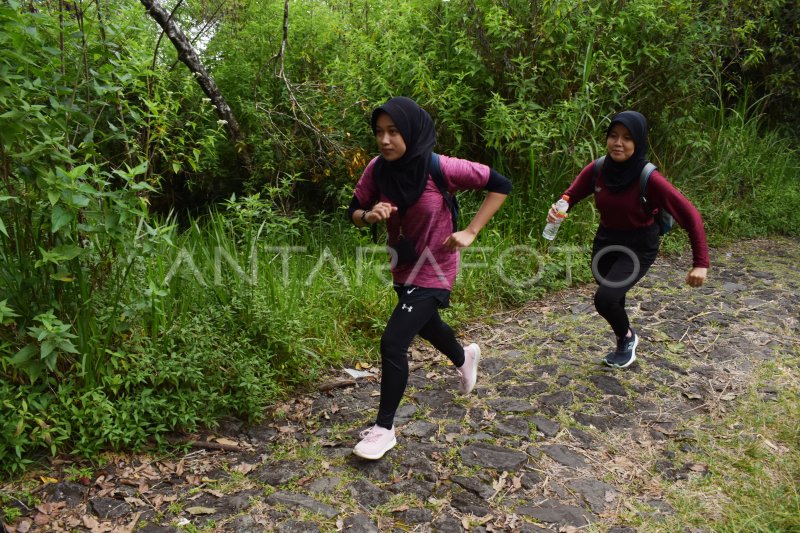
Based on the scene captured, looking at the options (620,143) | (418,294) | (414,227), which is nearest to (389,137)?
(414,227)

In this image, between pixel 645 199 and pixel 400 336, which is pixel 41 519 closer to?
pixel 400 336

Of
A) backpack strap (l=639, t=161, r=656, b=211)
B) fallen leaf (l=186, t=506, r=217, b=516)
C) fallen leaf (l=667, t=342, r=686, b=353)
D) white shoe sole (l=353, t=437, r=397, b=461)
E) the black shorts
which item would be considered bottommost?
fallen leaf (l=186, t=506, r=217, b=516)

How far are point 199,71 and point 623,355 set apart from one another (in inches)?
181

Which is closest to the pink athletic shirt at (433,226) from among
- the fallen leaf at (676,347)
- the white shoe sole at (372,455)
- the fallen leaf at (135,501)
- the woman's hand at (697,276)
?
the white shoe sole at (372,455)

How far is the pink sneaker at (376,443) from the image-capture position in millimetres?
3409

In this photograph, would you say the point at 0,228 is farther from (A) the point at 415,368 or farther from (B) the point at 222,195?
(B) the point at 222,195

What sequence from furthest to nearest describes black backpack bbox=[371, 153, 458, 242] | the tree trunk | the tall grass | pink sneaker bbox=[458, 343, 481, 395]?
the tree trunk → pink sneaker bbox=[458, 343, 481, 395] → black backpack bbox=[371, 153, 458, 242] → the tall grass

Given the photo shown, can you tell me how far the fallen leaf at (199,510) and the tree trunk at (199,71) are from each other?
352cm

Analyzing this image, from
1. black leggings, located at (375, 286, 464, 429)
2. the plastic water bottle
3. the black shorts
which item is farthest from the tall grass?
the plastic water bottle

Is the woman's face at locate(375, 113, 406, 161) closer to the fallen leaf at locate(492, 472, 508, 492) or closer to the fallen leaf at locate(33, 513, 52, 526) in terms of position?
the fallen leaf at locate(492, 472, 508, 492)

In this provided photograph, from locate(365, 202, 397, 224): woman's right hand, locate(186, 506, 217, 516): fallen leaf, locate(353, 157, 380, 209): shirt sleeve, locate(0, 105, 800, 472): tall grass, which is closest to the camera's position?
locate(186, 506, 217, 516): fallen leaf

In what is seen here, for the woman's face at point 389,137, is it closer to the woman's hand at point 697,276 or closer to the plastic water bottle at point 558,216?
the plastic water bottle at point 558,216

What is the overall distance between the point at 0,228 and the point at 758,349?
5.16 m

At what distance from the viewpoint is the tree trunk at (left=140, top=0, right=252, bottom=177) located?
17.5 feet
